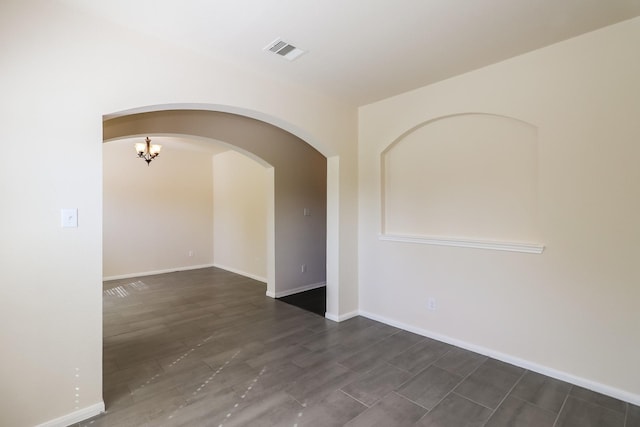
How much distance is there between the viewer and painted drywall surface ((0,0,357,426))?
180 cm

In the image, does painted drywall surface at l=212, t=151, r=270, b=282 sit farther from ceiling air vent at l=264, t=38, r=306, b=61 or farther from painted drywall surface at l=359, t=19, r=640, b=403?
painted drywall surface at l=359, t=19, r=640, b=403

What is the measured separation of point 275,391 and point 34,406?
148 cm

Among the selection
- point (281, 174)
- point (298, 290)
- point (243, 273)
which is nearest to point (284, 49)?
point (281, 174)

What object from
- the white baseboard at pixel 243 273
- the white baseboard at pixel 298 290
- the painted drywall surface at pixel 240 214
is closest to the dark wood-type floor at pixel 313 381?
the white baseboard at pixel 298 290

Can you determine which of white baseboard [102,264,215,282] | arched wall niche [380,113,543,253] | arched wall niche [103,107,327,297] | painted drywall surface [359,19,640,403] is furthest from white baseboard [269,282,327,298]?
white baseboard [102,264,215,282]

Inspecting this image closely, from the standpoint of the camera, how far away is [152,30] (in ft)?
7.28

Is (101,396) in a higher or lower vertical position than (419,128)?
lower

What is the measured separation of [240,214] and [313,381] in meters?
4.64

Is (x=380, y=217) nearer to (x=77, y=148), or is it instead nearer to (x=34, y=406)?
(x=77, y=148)

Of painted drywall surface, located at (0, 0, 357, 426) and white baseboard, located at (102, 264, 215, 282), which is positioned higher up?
painted drywall surface, located at (0, 0, 357, 426)

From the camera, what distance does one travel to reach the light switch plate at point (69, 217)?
196 cm

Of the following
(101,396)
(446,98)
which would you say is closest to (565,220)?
(446,98)

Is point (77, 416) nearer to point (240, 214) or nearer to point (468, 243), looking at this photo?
point (468, 243)

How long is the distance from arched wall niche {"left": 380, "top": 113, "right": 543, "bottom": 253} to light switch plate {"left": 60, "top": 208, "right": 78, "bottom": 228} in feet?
9.57
